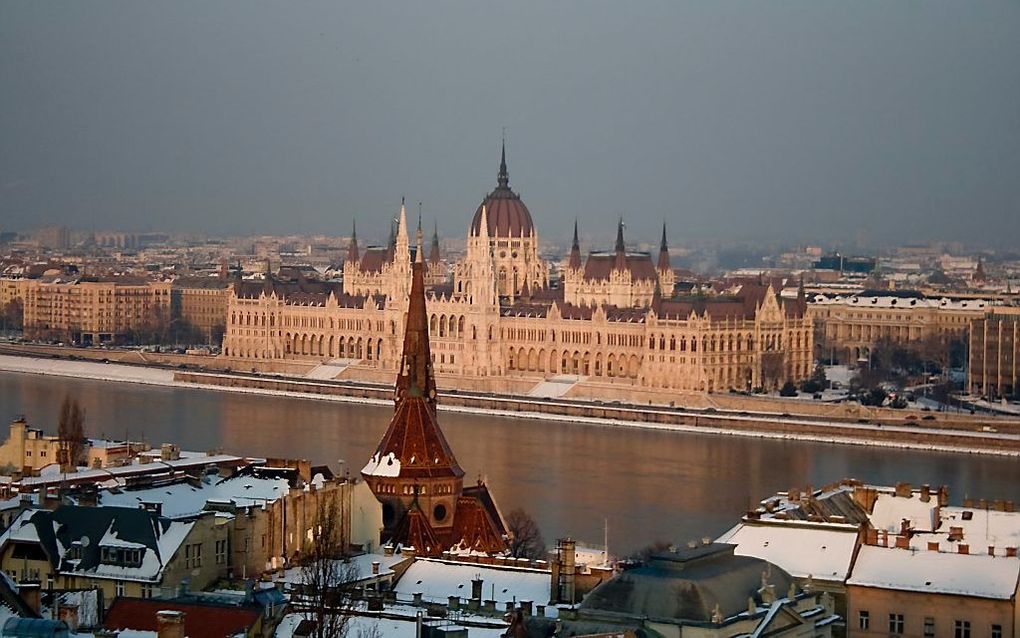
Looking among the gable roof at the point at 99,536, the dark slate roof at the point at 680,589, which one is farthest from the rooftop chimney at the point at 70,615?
the dark slate roof at the point at 680,589

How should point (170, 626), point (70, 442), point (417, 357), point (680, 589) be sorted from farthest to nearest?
1. point (70, 442)
2. point (417, 357)
3. point (680, 589)
4. point (170, 626)

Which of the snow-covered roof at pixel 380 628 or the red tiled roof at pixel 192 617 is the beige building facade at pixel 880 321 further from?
the red tiled roof at pixel 192 617

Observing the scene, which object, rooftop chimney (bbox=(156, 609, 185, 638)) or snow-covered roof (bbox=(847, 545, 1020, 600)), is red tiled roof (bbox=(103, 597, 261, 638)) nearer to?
rooftop chimney (bbox=(156, 609, 185, 638))

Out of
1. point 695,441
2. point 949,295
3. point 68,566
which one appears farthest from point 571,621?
point 949,295

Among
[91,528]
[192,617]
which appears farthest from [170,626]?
[91,528]

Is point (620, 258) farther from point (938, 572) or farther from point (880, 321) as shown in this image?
point (938, 572)

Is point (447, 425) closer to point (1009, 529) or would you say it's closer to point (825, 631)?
point (1009, 529)

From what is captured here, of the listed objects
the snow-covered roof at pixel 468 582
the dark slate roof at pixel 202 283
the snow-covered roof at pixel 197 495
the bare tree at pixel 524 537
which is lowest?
the bare tree at pixel 524 537
